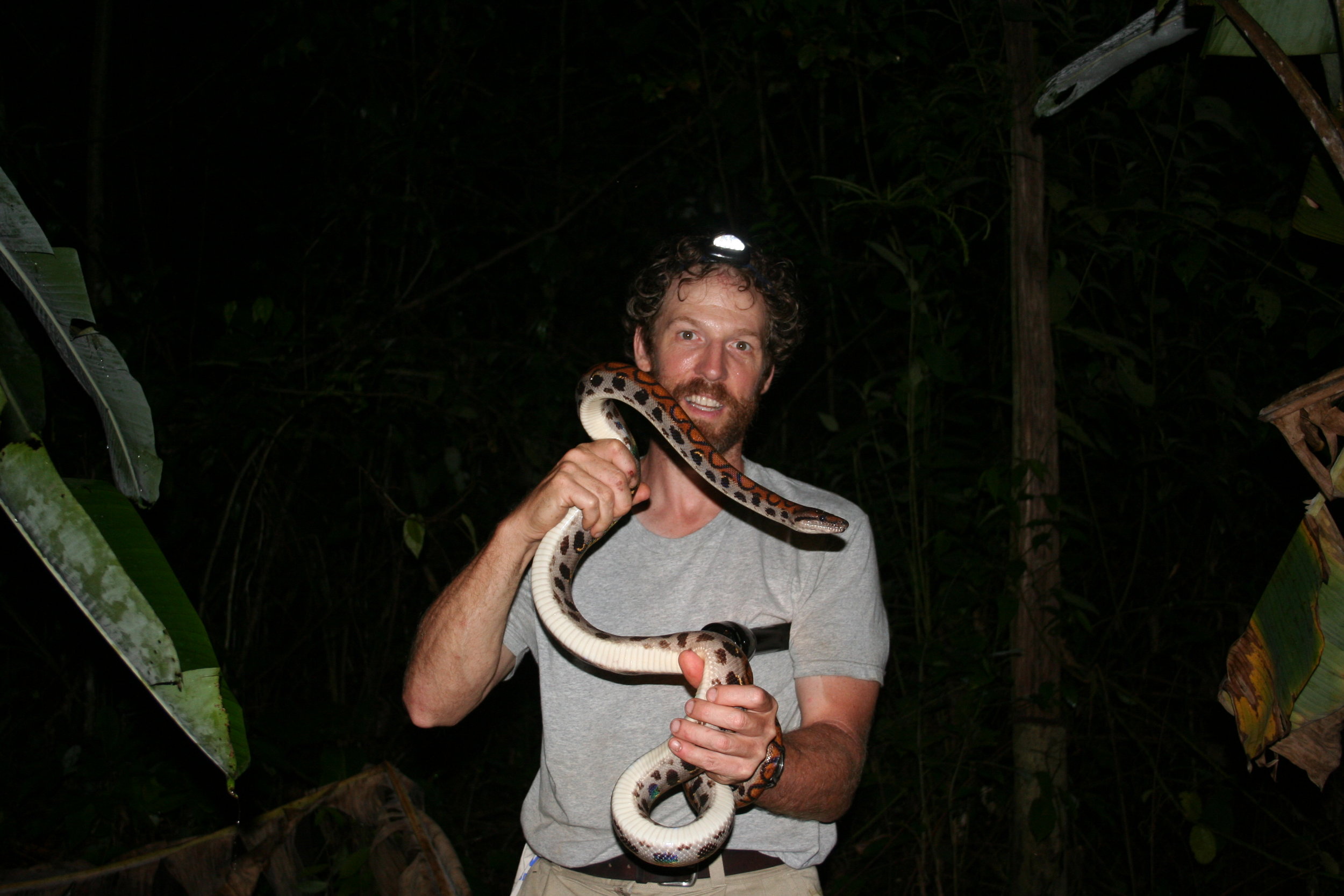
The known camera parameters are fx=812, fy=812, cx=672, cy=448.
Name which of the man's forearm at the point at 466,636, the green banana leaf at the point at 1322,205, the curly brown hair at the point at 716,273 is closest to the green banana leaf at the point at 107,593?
the man's forearm at the point at 466,636

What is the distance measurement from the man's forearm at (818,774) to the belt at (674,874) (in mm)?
252

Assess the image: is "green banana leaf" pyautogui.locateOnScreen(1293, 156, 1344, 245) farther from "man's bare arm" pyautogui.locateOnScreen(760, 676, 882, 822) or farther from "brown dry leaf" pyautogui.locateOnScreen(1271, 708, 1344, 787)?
"man's bare arm" pyautogui.locateOnScreen(760, 676, 882, 822)

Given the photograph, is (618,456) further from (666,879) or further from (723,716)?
→ (666,879)

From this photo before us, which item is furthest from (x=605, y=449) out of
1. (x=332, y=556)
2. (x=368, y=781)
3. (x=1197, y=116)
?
(x=332, y=556)

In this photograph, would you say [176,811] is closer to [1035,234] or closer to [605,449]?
[605,449]

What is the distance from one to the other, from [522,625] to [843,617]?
1121 mm

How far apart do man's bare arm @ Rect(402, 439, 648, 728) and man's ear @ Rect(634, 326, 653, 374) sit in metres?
0.83

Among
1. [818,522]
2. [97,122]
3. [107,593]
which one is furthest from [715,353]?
[97,122]

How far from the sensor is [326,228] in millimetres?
5449

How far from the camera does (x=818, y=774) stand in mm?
2371

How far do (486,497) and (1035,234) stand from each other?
375 cm

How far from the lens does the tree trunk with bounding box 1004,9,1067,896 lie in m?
3.71

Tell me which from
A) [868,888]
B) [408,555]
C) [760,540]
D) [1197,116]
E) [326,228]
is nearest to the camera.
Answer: [760,540]

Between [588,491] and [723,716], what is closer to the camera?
[723,716]
